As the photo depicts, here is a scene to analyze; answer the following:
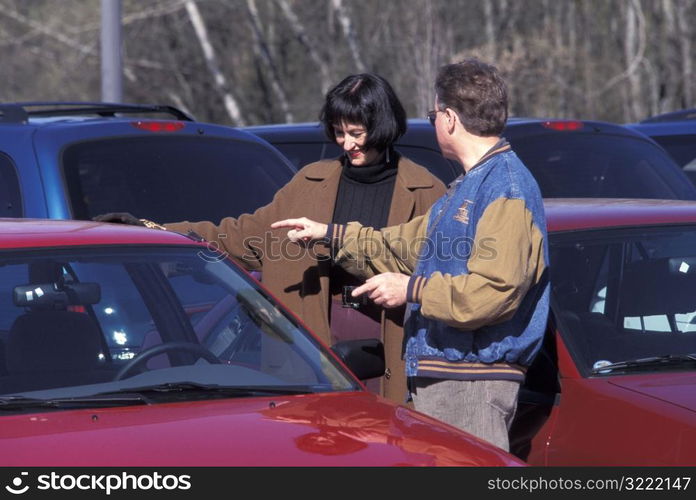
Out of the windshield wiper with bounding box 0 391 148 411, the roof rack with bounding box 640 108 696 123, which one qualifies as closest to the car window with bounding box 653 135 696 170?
the roof rack with bounding box 640 108 696 123

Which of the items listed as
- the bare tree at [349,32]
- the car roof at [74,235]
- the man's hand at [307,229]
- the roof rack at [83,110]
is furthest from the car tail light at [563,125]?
the bare tree at [349,32]

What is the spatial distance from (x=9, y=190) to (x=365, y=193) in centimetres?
171

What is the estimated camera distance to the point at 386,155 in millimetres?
4652

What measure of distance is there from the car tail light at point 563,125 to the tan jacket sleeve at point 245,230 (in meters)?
2.89

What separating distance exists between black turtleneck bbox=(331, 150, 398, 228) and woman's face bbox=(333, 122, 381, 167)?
0.03 m

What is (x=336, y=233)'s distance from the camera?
4.22 meters

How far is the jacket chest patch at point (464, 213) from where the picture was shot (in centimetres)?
383

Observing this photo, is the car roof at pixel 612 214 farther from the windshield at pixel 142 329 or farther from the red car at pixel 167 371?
the windshield at pixel 142 329

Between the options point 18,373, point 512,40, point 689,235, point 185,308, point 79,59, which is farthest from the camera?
point 79,59

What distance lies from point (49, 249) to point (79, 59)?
64.7 ft

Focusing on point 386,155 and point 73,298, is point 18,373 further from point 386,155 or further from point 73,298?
point 386,155

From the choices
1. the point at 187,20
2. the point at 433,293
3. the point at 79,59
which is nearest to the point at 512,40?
the point at 187,20

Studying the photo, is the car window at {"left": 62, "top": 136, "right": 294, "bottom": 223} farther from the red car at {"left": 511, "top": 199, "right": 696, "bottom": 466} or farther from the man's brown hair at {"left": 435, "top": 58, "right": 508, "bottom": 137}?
the man's brown hair at {"left": 435, "top": 58, "right": 508, "bottom": 137}
